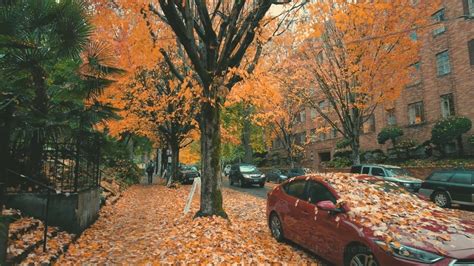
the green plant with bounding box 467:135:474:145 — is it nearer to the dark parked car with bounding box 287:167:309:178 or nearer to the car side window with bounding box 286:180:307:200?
the dark parked car with bounding box 287:167:309:178

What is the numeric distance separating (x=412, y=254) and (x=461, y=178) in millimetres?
10720

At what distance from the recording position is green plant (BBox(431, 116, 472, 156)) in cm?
1931

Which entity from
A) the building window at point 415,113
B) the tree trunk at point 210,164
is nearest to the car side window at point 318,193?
the tree trunk at point 210,164

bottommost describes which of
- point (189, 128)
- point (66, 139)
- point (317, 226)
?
point (317, 226)

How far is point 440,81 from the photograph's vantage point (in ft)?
74.6

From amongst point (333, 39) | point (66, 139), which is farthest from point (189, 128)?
point (66, 139)

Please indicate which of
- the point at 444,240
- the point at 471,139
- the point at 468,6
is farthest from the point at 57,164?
the point at 468,6

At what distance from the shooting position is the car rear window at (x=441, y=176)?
13256mm

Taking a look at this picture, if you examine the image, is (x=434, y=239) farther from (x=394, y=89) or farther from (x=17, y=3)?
(x=394, y=89)

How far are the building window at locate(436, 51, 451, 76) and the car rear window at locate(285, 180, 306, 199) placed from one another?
20.4 meters

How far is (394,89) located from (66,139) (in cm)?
1447

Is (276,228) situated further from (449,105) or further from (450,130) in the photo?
(449,105)

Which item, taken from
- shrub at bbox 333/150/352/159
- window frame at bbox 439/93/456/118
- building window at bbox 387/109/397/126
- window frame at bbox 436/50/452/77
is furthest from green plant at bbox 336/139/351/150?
window frame at bbox 436/50/452/77

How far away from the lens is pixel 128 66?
11.3m
